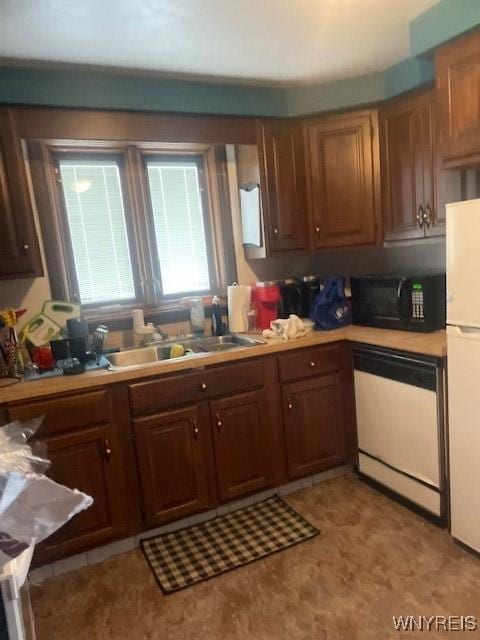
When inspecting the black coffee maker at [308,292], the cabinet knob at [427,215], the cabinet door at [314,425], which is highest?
the cabinet knob at [427,215]

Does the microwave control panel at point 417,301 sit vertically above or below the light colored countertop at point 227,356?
above

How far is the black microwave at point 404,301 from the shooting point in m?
2.42

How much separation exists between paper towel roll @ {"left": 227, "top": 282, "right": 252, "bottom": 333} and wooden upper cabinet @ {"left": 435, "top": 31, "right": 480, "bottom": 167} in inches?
53.1

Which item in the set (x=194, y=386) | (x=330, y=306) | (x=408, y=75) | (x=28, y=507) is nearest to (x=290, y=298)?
(x=330, y=306)

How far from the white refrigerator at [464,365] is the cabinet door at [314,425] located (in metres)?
0.77

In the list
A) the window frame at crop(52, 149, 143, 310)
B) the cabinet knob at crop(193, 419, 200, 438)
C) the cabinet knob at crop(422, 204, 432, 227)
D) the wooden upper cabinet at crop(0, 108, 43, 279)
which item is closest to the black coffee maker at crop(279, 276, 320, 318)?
the cabinet knob at crop(422, 204, 432, 227)

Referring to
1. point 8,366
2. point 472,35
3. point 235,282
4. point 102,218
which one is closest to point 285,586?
point 8,366

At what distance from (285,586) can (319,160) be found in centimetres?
233

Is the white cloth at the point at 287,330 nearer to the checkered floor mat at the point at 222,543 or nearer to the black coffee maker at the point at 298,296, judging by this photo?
the black coffee maker at the point at 298,296

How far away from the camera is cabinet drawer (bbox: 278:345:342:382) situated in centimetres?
254

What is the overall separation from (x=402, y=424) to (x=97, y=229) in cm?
208

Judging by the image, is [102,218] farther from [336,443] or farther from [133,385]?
[336,443]

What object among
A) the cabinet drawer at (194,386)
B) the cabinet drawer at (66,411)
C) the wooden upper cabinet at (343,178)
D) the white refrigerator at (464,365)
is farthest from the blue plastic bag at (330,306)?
the cabinet drawer at (66,411)

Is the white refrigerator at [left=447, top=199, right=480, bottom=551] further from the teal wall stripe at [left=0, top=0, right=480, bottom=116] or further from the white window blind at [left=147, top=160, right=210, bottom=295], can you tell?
the white window blind at [left=147, top=160, right=210, bottom=295]
